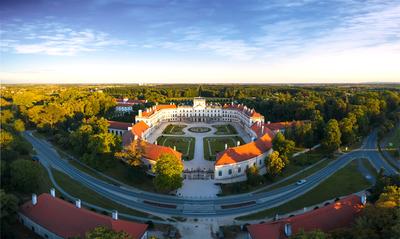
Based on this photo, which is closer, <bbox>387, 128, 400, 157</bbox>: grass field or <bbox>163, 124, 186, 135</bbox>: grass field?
<bbox>387, 128, 400, 157</bbox>: grass field

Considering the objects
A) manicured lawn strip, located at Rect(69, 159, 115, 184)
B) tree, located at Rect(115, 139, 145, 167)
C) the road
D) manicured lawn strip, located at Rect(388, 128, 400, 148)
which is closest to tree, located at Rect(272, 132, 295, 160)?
the road

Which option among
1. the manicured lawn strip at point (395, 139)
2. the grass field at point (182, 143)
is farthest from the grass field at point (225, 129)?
the manicured lawn strip at point (395, 139)

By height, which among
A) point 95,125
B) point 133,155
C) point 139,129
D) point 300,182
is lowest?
point 300,182

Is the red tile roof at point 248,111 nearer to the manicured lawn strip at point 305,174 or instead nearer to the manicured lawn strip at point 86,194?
the manicured lawn strip at point 305,174

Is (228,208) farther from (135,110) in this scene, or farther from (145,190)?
(135,110)

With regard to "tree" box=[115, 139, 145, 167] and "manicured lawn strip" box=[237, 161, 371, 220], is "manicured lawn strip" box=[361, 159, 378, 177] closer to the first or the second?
"manicured lawn strip" box=[237, 161, 371, 220]

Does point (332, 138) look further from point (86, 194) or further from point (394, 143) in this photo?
point (86, 194)

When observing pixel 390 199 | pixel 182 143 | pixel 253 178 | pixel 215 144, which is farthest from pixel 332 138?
pixel 182 143
